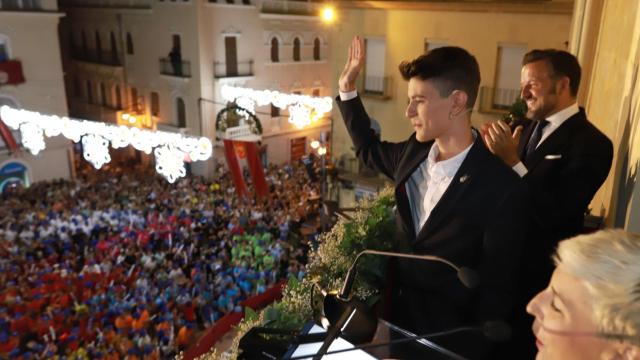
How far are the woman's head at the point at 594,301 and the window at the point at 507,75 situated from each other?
12.7 m

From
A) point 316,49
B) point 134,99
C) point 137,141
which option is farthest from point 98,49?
point 137,141

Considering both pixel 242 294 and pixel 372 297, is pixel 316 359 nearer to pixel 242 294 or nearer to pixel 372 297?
pixel 372 297

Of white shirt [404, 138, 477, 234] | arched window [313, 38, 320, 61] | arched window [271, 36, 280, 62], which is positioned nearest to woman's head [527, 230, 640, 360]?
white shirt [404, 138, 477, 234]

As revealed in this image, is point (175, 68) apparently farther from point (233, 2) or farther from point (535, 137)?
point (535, 137)

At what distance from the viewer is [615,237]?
52.1 inches

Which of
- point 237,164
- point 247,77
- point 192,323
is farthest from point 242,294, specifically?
point 247,77

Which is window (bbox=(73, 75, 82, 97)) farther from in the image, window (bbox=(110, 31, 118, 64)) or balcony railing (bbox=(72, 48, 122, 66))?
window (bbox=(110, 31, 118, 64))

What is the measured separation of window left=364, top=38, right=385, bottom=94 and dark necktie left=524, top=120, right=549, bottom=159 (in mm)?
11927

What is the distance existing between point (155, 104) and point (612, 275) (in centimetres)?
2588

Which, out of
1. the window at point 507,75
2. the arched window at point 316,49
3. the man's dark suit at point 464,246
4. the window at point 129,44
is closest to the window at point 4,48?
the window at point 129,44

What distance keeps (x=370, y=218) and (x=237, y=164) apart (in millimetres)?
13597

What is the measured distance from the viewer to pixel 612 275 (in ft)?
4.09

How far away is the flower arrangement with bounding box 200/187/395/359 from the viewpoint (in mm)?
2504

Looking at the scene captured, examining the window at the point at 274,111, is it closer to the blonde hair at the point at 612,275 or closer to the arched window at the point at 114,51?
the arched window at the point at 114,51
